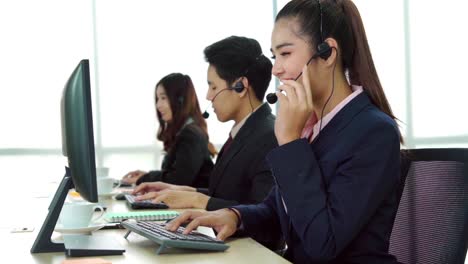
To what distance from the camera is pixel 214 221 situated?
1347 mm

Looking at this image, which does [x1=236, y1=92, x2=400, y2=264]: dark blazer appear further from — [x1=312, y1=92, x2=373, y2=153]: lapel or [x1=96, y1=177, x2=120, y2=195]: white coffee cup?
[x1=96, y1=177, x2=120, y2=195]: white coffee cup

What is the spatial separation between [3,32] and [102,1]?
30.9 inches

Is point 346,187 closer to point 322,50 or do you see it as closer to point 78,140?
point 322,50

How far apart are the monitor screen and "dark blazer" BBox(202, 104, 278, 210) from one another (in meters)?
0.87

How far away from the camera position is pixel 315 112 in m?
1.42

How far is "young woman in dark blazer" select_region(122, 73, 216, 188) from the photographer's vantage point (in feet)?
10.2

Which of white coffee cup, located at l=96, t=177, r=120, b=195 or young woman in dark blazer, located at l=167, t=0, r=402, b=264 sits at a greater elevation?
young woman in dark blazer, located at l=167, t=0, r=402, b=264

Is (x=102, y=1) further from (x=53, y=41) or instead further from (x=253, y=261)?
(x=253, y=261)

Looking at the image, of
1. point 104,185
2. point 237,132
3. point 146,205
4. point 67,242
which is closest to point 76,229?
point 67,242

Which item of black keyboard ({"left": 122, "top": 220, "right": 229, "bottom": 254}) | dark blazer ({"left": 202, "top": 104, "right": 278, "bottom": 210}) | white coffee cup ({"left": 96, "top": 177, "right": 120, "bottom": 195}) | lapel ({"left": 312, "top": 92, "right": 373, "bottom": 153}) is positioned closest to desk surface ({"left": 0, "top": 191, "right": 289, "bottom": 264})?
black keyboard ({"left": 122, "top": 220, "right": 229, "bottom": 254})

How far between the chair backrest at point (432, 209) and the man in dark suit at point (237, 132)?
2.01ft

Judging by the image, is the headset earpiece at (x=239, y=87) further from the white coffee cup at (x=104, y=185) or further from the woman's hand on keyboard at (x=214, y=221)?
the woman's hand on keyboard at (x=214, y=221)

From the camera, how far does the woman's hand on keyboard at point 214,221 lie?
4.26 ft

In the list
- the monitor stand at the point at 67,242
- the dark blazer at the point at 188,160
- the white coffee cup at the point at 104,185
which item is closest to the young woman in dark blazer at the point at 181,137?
the dark blazer at the point at 188,160
